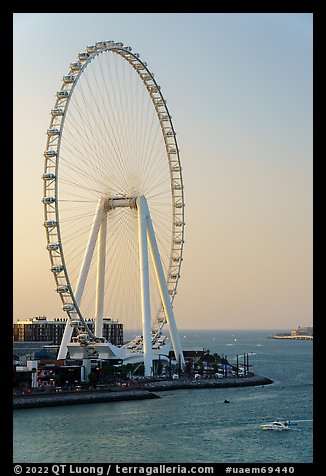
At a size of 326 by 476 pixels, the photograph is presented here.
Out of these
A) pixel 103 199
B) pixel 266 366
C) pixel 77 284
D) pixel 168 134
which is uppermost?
pixel 168 134

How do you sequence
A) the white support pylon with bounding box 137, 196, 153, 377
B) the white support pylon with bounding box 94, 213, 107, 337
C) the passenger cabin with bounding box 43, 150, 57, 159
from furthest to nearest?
the white support pylon with bounding box 94, 213, 107, 337 → the white support pylon with bounding box 137, 196, 153, 377 → the passenger cabin with bounding box 43, 150, 57, 159

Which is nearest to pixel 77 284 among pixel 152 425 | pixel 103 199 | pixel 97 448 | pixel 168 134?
pixel 103 199

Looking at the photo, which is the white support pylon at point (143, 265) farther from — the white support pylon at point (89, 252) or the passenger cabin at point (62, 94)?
the passenger cabin at point (62, 94)

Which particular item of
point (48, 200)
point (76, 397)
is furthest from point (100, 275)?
point (48, 200)

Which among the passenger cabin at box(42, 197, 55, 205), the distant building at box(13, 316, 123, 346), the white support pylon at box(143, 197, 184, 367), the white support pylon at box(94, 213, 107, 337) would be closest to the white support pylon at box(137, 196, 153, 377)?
the white support pylon at box(143, 197, 184, 367)

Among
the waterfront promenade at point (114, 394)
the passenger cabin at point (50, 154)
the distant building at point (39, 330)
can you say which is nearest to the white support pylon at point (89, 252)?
the waterfront promenade at point (114, 394)

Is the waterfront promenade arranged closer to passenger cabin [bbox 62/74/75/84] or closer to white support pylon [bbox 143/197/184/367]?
white support pylon [bbox 143/197/184/367]

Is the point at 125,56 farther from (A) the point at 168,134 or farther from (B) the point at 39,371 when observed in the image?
(B) the point at 39,371

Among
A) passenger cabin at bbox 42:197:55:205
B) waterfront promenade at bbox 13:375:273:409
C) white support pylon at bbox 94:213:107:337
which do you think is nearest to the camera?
passenger cabin at bbox 42:197:55:205
